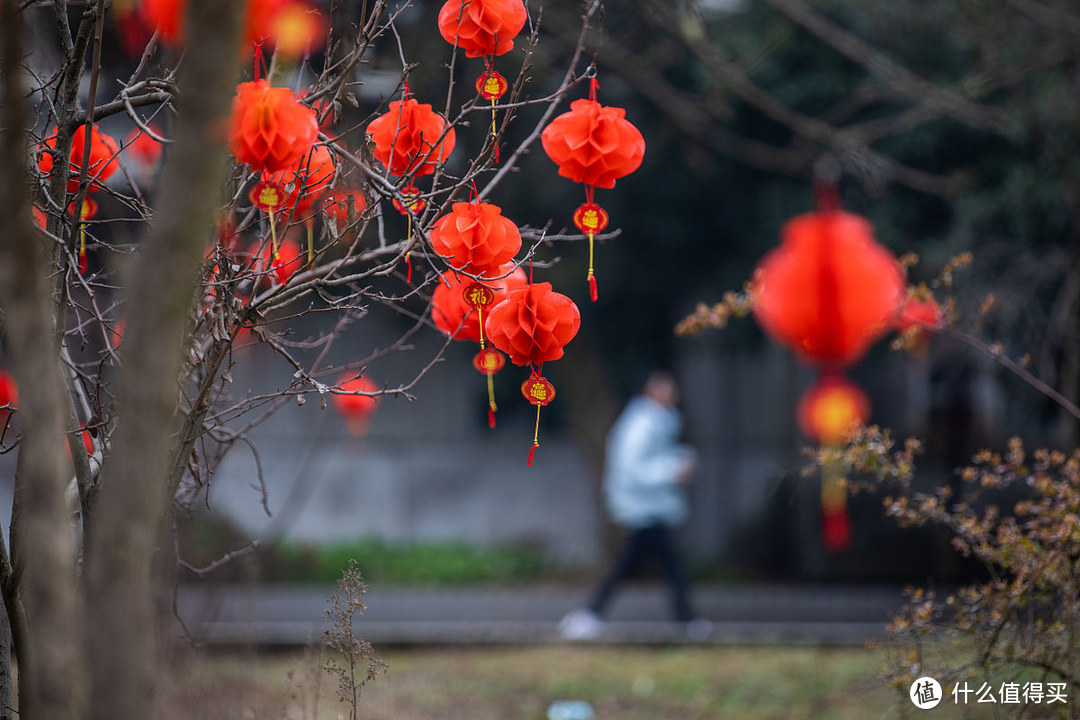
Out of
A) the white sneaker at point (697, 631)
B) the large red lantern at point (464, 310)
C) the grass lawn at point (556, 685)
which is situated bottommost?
the grass lawn at point (556, 685)

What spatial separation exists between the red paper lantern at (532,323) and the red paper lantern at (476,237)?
117 millimetres

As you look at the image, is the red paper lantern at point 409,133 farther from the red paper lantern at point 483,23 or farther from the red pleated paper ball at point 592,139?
the red pleated paper ball at point 592,139

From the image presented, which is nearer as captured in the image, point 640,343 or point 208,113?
point 208,113

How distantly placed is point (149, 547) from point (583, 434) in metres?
9.27

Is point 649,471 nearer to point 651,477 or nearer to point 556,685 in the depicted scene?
point 651,477

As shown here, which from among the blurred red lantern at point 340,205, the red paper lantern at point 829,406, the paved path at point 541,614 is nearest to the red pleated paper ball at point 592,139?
the blurred red lantern at point 340,205

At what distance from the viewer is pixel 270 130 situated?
2.33 meters

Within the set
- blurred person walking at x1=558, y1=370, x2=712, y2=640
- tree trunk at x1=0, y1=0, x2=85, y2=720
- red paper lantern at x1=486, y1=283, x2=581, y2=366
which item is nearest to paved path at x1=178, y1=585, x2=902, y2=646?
blurred person walking at x1=558, y1=370, x2=712, y2=640

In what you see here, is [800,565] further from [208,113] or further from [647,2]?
[208,113]

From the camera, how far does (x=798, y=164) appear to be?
271 inches

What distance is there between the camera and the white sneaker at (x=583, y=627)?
727 centimetres

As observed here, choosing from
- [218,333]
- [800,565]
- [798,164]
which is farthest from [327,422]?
[218,333]

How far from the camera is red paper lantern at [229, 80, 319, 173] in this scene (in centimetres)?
233

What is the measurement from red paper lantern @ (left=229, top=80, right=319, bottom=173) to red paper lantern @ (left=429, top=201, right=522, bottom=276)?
0.44 meters
